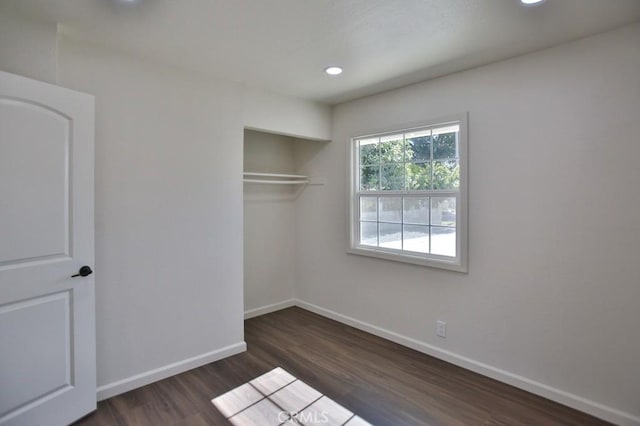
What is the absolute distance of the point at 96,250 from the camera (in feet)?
7.80

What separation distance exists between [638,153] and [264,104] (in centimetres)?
288

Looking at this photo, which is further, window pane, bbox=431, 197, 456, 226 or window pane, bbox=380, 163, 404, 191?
window pane, bbox=380, 163, 404, 191

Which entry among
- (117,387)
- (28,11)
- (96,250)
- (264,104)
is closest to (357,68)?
(264,104)

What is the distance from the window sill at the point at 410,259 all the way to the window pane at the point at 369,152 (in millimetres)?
942

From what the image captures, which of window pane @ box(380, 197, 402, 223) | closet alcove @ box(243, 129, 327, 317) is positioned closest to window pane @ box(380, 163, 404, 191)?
window pane @ box(380, 197, 402, 223)

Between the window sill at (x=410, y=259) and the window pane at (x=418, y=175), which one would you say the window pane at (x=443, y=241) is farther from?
the window pane at (x=418, y=175)

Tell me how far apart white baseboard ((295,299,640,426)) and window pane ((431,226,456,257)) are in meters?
0.87

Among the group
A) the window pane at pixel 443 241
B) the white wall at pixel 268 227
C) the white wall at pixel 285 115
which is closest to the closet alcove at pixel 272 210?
the white wall at pixel 268 227

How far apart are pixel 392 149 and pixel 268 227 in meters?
1.80

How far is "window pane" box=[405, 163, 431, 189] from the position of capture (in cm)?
313

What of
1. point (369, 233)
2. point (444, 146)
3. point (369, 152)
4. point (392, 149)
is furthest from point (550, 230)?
point (369, 152)

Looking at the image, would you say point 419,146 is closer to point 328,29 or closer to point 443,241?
point 443,241

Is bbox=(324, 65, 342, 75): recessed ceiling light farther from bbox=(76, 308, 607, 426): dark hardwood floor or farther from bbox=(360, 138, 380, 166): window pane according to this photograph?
bbox=(76, 308, 607, 426): dark hardwood floor

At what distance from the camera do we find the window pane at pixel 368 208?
3.63 metres
